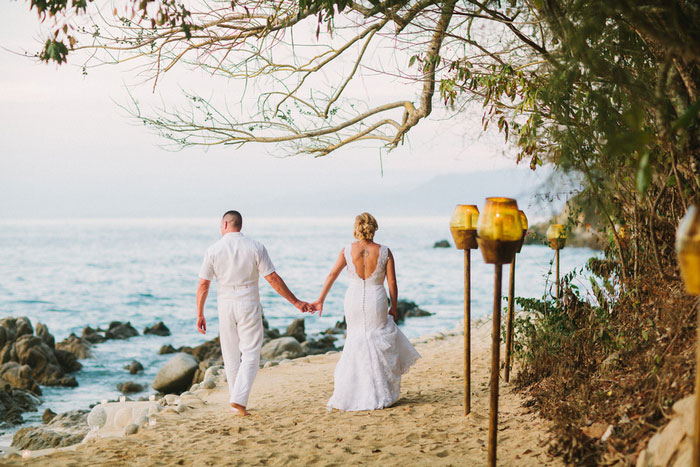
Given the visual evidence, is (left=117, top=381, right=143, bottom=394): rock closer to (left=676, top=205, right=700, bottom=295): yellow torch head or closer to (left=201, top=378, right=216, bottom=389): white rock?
(left=201, top=378, right=216, bottom=389): white rock

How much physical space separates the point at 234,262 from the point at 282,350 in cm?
694

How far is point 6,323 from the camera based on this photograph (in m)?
16.3

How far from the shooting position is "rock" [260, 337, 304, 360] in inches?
499

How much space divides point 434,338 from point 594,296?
6149 millimetres

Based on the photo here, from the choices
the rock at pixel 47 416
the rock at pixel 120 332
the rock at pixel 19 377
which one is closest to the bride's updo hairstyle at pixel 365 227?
the rock at pixel 47 416

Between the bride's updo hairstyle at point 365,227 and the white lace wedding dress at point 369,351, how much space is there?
19 centimetres

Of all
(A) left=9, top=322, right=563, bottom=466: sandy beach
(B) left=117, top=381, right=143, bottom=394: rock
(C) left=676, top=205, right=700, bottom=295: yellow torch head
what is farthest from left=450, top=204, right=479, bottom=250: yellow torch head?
(B) left=117, top=381, right=143, bottom=394: rock

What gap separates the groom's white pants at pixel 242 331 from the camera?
6.32m

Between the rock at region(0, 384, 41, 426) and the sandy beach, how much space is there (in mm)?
4662

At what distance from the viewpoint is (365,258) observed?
6438 millimetres

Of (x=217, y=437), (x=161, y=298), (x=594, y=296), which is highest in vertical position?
(x=594, y=296)

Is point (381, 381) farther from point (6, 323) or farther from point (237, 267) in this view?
point (6, 323)

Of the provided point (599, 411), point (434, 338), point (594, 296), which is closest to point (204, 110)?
point (594, 296)

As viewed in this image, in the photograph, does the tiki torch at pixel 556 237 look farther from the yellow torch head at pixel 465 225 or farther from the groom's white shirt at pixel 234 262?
the groom's white shirt at pixel 234 262
